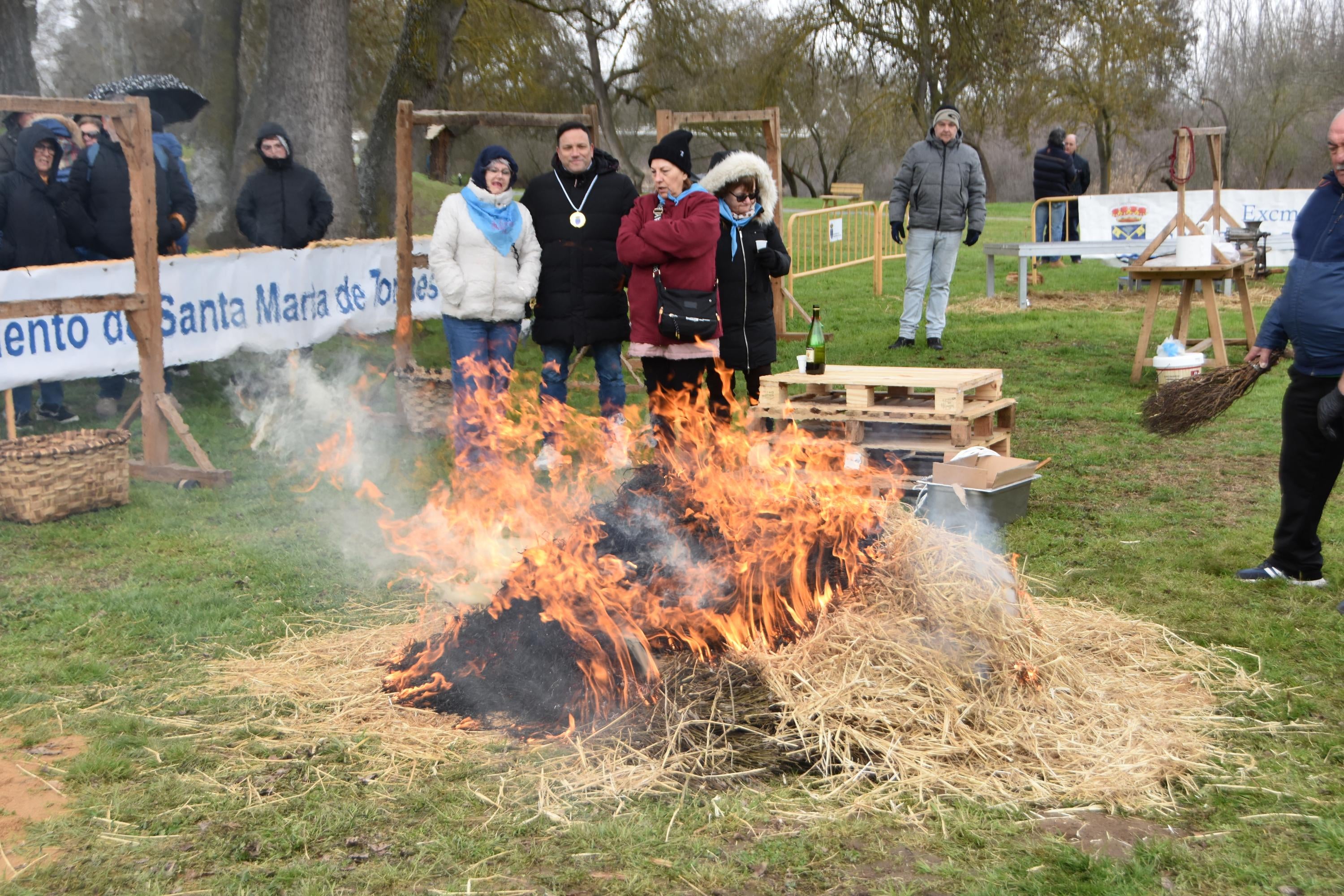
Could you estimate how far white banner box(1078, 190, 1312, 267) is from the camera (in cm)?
1855

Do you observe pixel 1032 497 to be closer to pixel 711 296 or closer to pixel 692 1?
pixel 711 296

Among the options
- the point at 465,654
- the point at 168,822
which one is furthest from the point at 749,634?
the point at 168,822

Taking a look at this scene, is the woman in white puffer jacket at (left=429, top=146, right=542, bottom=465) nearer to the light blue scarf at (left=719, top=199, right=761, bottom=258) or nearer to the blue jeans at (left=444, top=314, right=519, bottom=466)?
the blue jeans at (left=444, top=314, right=519, bottom=466)

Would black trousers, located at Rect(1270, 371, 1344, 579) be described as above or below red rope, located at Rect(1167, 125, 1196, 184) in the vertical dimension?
below

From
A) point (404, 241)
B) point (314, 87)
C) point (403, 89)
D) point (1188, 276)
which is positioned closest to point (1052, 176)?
point (1188, 276)

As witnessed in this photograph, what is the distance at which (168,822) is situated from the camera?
3.70 metres

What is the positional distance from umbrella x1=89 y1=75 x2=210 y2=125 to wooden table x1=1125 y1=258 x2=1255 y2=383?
10.1 m

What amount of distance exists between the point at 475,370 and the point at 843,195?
28766 millimetres

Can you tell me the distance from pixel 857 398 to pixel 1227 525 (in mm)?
2369

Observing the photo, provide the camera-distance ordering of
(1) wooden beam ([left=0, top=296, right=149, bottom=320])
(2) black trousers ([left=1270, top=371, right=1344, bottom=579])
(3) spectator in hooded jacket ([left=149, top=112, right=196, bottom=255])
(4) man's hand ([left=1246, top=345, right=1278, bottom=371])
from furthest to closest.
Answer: (3) spectator in hooded jacket ([left=149, top=112, right=196, bottom=255]) → (1) wooden beam ([left=0, top=296, right=149, bottom=320]) → (4) man's hand ([left=1246, top=345, right=1278, bottom=371]) → (2) black trousers ([left=1270, top=371, right=1344, bottom=579])

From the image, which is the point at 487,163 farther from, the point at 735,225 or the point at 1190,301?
the point at 1190,301

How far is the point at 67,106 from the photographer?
726 centimetres

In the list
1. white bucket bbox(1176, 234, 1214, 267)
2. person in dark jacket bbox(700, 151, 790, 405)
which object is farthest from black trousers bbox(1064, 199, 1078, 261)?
person in dark jacket bbox(700, 151, 790, 405)

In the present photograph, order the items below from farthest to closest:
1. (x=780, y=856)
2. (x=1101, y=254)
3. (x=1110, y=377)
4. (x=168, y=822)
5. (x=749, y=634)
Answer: (x=1101, y=254)
(x=1110, y=377)
(x=749, y=634)
(x=168, y=822)
(x=780, y=856)
